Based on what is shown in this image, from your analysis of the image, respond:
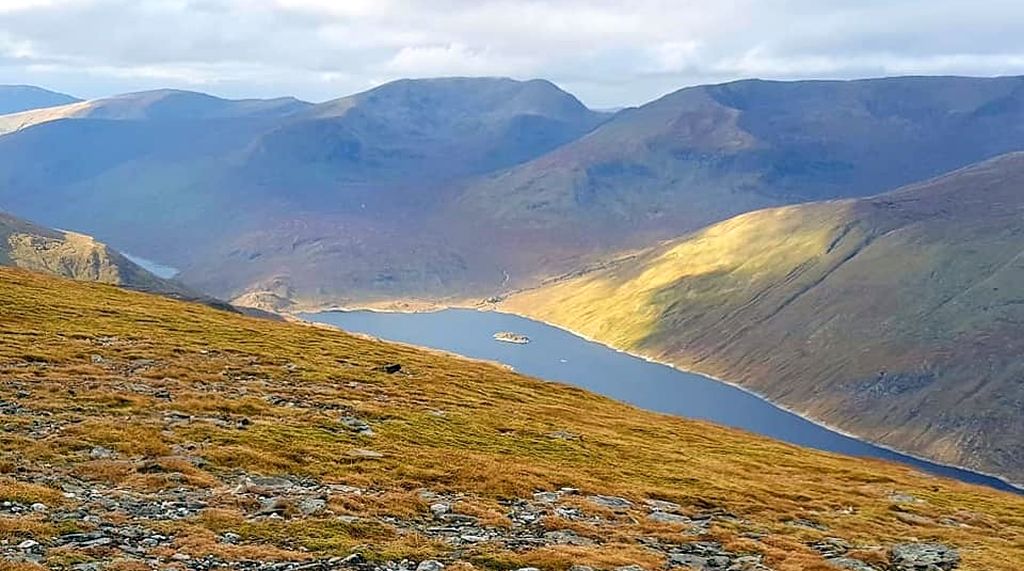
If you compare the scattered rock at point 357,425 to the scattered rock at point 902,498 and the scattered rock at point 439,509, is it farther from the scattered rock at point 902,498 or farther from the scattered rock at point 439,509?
the scattered rock at point 902,498

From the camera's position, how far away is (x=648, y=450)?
5909cm

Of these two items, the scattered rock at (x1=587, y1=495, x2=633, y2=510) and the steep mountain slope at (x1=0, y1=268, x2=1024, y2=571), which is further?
the scattered rock at (x1=587, y1=495, x2=633, y2=510)

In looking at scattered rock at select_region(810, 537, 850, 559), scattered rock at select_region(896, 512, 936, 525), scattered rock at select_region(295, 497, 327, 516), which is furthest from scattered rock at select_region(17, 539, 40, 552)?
scattered rock at select_region(896, 512, 936, 525)

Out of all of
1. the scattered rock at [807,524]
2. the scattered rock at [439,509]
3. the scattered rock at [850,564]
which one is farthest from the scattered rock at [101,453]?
the scattered rock at [807,524]

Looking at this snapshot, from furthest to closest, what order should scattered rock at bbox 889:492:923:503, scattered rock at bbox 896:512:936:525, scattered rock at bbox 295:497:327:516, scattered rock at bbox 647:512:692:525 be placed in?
1. scattered rock at bbox 889:492:923:503
2. scattered rock at bbox 896:512:936:525
3. scattered rock at bbox 647:512:692:525
4. scattered rock at bbox 295:497:327:516

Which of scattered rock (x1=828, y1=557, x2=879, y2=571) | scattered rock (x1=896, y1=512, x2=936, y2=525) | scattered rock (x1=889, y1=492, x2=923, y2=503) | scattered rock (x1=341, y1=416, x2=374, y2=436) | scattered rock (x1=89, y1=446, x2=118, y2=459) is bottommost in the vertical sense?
scattered rock (x1=889, y1=492, x2=923, y2=503)

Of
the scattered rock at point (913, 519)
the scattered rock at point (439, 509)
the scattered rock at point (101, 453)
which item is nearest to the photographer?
the scattered rock at point (439, 509)

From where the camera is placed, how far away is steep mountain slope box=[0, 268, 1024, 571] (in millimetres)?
27234

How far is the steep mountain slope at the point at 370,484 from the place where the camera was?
2723 centimetres

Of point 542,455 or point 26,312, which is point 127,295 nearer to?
point 26,312

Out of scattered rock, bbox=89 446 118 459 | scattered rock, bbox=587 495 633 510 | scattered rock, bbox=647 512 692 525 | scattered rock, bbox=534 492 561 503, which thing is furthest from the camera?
scattered rock, bbox=587 495 633 510

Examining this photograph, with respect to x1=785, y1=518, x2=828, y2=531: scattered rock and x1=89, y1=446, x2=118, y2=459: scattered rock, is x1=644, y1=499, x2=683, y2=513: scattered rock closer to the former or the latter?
x1=785, y1=518, x2=828, y2=531: scattered rock

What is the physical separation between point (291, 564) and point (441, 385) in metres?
47.9

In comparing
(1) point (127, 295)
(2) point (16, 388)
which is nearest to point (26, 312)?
(2) point (16, 388)
